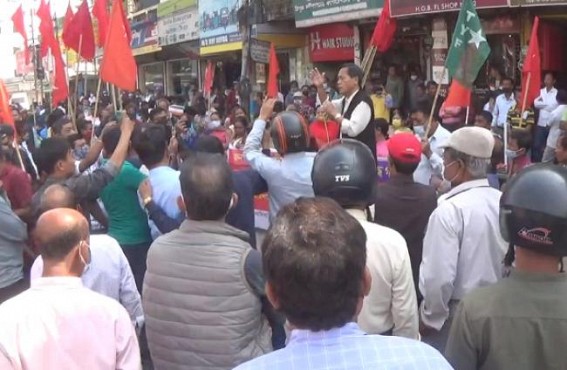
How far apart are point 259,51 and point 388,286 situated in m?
14.2

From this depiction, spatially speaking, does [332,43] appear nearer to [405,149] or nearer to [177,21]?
[177,21]

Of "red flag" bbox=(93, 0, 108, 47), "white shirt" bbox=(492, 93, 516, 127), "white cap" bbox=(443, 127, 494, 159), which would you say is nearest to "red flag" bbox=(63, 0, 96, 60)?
"red flag" bbox=(93, 0, 108, 47)

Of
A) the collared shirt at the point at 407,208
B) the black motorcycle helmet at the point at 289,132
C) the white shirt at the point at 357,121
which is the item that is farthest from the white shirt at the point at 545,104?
the collared shirt at the point at 407,208

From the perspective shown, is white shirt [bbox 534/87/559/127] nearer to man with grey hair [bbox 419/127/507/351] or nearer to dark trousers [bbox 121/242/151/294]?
dark trousers [bbox 121/242/151/294]

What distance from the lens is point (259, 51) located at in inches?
672

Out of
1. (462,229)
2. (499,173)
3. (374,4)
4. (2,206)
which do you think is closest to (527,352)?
(462,229)

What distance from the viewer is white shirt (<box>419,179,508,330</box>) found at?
3.56 metres

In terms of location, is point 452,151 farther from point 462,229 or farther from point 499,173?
point 499,173

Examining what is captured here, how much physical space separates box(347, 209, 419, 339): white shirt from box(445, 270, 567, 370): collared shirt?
34.0 inches

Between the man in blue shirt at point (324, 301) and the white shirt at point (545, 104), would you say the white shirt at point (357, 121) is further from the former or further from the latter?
the white shirt at point (545, 104)

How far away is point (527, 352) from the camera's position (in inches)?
90.6

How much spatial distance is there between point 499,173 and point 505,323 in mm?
4418

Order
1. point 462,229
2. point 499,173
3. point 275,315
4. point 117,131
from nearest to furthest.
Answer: point 275,315, point 462,229, point 117,131, point 499,173

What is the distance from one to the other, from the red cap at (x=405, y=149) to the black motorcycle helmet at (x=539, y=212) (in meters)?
1.85
